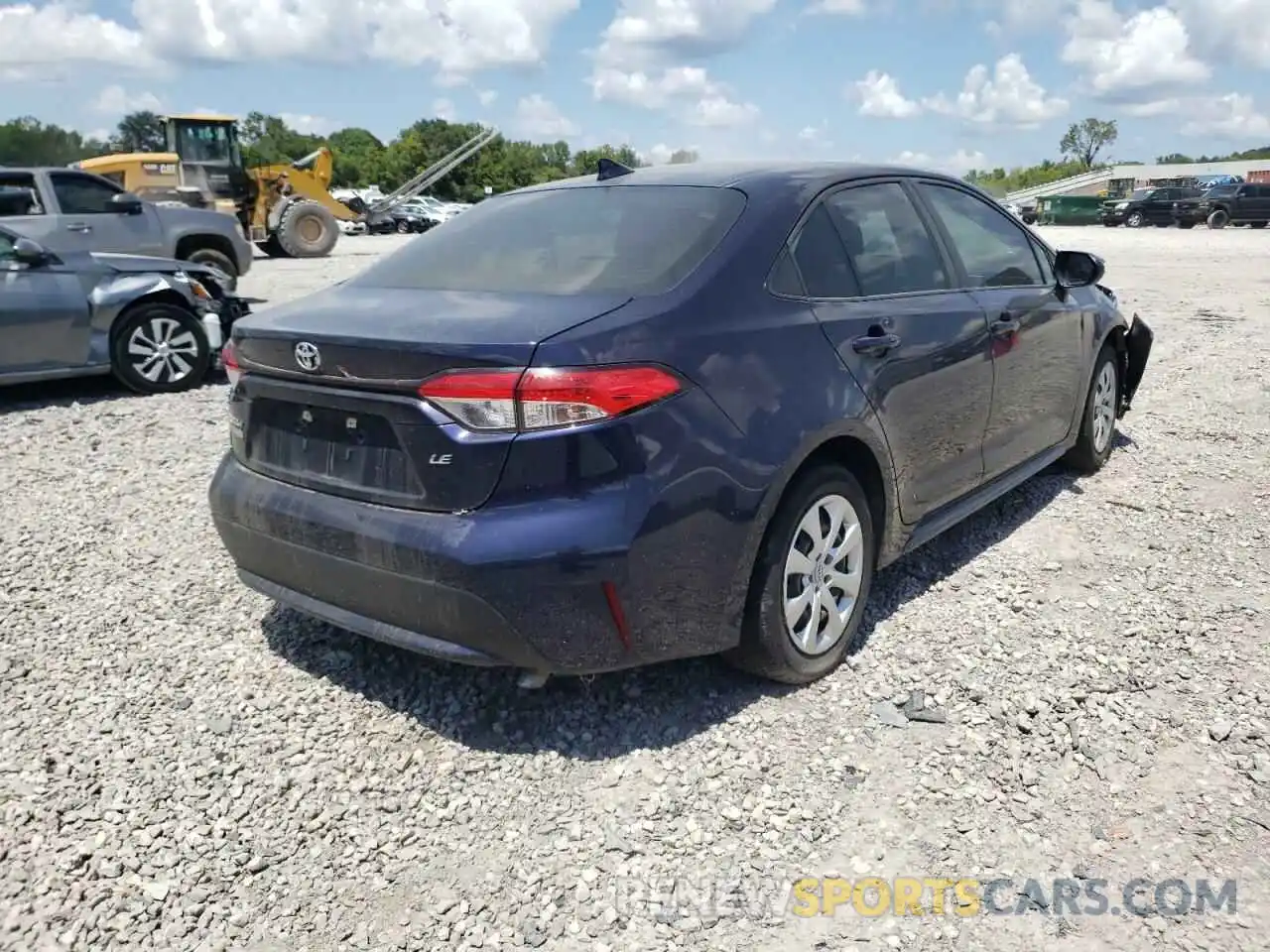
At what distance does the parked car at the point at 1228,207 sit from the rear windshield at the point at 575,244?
3917 cm

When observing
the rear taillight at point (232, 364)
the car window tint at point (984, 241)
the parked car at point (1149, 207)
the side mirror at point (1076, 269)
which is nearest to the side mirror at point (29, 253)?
the rear taillight at point (232, 364)

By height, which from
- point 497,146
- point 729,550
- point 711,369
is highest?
point 497,146

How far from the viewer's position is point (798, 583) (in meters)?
3.20

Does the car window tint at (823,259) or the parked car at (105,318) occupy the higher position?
the car window tint at (823,259)

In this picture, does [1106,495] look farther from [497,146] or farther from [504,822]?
[497,146]

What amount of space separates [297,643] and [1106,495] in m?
3.96

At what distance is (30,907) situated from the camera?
2414 millimetres

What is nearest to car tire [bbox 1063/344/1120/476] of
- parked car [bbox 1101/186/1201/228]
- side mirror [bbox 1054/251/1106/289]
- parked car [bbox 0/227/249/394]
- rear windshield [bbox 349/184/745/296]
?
side mirror [bbox 1054/251/1106/289]

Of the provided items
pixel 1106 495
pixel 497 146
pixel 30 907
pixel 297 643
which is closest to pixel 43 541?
pixel 297 643

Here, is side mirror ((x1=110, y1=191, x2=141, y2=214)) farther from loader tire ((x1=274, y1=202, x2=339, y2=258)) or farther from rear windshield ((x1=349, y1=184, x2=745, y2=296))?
rear windshield ((x1=349, y1=184, x2=745, y2=296))

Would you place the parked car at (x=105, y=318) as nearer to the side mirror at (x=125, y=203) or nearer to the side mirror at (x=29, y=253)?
the side mirror at (x=29, y=253)

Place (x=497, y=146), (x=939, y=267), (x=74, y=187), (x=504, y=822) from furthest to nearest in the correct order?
(x=497, y=146)
(x=74, y=187)
(x=939, y=267)
(x=504, y=822)

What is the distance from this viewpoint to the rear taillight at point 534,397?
256 cm

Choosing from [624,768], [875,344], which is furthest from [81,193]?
[624,768]
